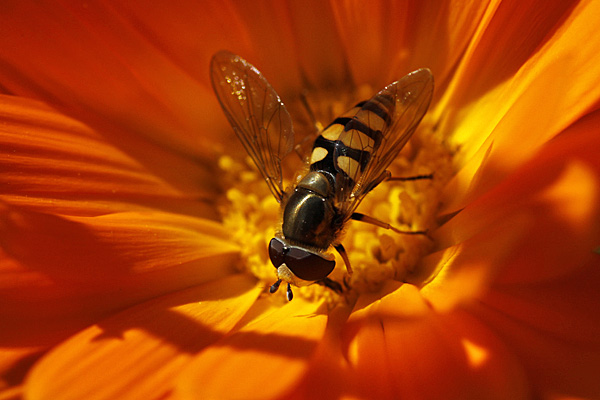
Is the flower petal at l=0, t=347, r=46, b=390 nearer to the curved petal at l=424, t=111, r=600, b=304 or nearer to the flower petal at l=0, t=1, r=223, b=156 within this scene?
the flower petal at l=0, t=1, r=223, b=156

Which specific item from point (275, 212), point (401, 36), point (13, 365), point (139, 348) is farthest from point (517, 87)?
point (13, 365)

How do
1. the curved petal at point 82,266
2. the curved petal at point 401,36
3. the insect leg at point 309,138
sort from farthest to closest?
the insect leg at point 309,138 < the curved petal at point 401,36 < the curved petal at point 82,266

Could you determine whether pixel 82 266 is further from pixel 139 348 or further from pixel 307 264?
pixel 307 264

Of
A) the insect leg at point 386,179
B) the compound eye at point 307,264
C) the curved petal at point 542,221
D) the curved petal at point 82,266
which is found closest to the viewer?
Answer: the curved petal at point 542,221

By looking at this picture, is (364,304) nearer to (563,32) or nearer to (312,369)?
(312,369)

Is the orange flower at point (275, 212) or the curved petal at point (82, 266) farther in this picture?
the curved petal at point (82, 266)

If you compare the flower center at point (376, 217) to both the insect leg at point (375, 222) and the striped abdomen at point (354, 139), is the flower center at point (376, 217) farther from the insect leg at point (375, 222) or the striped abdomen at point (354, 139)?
the striped abdomen at point (354, 139)

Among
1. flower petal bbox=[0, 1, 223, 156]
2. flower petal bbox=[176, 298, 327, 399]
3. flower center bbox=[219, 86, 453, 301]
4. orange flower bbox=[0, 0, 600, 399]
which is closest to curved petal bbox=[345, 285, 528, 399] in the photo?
orange flower bbox=[0, 0, 600, 399]

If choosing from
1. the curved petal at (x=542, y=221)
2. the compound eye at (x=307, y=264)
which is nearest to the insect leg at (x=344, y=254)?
the compound eye at (x=307, y=264)
